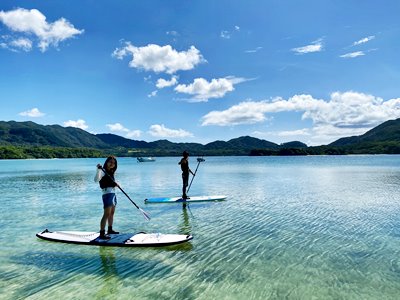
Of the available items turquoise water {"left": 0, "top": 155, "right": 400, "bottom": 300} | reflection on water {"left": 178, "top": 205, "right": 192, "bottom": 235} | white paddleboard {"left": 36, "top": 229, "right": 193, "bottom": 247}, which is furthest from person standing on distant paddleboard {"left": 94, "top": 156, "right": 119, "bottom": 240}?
reflection on water {"left": 178, "top": 205, "right": 192, "bottom": 235}

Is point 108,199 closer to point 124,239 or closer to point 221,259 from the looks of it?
point 124,239

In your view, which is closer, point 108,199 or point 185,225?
point 108,199

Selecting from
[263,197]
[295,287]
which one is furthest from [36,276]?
[263,197]

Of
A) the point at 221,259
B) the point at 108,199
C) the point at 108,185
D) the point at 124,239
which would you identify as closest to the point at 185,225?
the point at 124,239

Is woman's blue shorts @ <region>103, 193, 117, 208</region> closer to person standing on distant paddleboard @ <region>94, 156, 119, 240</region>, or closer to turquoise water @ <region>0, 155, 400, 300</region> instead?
person standing on distant paddleboard @ <region>94, 156, 119, 240</region>

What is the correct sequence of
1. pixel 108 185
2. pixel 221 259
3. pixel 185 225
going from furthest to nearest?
pixel 185 225
pixel 108 185
pixel 221 259

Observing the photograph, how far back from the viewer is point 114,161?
12500 millimetres

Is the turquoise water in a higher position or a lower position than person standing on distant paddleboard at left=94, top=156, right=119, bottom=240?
lower

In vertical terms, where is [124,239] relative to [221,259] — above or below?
above

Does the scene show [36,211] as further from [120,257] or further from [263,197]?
[263,197]

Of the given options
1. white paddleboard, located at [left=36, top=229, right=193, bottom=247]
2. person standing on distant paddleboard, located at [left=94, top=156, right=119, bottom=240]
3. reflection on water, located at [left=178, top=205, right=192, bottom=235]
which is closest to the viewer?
white paddleboard, located at [left=36, top=229, right=193, bottom=247]

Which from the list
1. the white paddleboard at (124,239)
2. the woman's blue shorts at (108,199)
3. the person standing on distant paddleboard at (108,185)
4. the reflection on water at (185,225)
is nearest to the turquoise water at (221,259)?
A: the reflection on water at (185,225)

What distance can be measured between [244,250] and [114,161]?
5772 millimetres

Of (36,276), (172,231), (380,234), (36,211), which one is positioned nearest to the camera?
(36,276)
